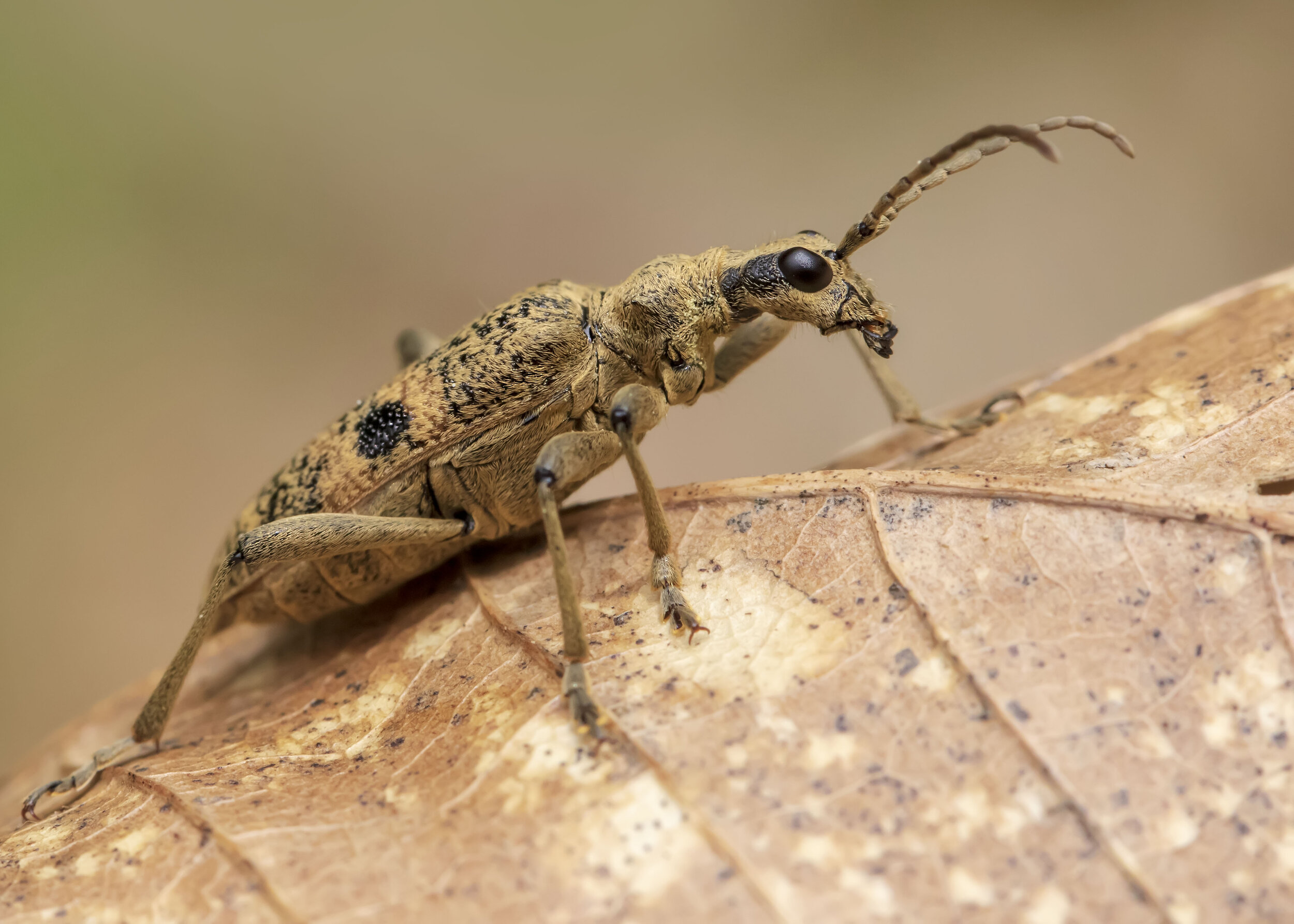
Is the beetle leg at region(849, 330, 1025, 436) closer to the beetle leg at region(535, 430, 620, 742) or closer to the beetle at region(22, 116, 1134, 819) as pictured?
the beetle at region(22, 116, 1134, 819)

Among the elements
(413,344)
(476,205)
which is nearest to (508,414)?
(413,344)

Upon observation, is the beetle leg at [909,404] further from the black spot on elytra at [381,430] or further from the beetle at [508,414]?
the black spot on elytra at [381,430]

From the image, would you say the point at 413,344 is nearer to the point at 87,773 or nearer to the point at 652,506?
the point at 652,506

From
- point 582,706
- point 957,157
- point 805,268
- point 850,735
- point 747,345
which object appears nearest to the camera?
point 850,735

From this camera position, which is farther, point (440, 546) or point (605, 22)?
point (605, 22)

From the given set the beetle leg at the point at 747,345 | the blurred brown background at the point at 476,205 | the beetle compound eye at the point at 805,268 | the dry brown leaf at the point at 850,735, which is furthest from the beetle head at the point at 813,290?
the blurred brown background at the point at 476,205

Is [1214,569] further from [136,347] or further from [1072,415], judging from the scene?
[136,347]

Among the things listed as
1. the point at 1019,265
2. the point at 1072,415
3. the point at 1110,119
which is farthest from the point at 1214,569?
the point at 1110,119
